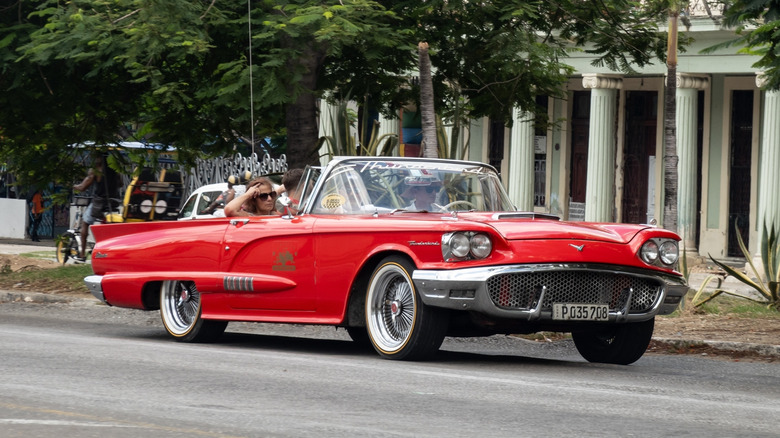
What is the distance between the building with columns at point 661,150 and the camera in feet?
94.8

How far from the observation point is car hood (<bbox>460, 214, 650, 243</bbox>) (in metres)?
9.14

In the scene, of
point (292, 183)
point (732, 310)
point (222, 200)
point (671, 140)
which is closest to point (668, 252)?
point (292, 183)

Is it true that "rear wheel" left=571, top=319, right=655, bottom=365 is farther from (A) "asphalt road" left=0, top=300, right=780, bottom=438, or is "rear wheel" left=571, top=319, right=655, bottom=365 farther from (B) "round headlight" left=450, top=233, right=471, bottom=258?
(B) "round headlight" left=450, top=233, right=471, bottom=258

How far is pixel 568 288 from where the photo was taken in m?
9.26

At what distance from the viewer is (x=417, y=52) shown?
16203 mm

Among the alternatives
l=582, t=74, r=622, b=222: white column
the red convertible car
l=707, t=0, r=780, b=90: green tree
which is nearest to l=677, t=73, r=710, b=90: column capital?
l=582, t=74, r=622, b=222: white column

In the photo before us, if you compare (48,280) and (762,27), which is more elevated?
(762,27)

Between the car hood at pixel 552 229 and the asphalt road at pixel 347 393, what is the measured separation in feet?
2.98

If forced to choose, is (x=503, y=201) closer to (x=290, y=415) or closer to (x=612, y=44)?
(x=290, y=415)

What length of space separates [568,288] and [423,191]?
5.30 feet

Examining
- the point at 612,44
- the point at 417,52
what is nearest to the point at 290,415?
the point at 417,52

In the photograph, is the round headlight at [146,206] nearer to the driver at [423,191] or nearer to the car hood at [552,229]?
the driver at [423,191]

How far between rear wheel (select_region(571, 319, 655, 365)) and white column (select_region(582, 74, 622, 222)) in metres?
20.5

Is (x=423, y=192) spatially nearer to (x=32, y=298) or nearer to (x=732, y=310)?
(x=732, y=310)
